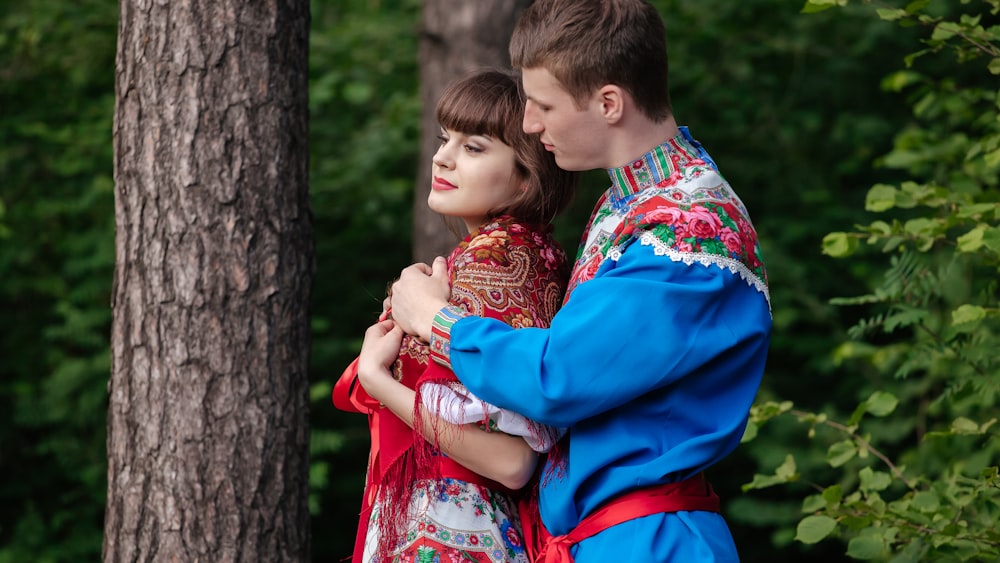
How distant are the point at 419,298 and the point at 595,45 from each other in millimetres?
580

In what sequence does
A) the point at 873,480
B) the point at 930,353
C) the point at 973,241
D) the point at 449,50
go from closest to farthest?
1. the point at 973,241
2. the point at 873,480
3. the point at 930,353
4. the point at 449,50

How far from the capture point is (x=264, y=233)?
2537 mm

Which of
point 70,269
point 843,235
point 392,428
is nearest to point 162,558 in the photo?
point 392,428

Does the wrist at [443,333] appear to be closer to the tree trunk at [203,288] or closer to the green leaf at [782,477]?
the tree trunk at [203,288]

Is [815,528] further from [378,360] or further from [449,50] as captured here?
[449,50]

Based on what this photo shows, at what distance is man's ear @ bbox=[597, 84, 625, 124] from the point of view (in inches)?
76.8

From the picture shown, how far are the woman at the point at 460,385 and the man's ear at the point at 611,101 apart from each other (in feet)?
0.63

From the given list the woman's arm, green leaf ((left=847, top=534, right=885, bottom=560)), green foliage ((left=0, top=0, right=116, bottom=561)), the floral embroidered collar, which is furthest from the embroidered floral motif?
green foliage ((left=0, top=0, right=116, bottom=561))

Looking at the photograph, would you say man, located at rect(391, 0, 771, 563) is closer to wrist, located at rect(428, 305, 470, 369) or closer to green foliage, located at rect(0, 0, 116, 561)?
wrist, located at rect(428, 305, 470, 369)

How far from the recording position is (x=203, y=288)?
8.15 feet

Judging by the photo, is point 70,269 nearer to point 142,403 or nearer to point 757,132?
point 142,403

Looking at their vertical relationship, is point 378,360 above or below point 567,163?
below

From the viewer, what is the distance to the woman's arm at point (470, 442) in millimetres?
1994

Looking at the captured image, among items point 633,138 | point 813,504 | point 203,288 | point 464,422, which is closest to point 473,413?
point 464,422
